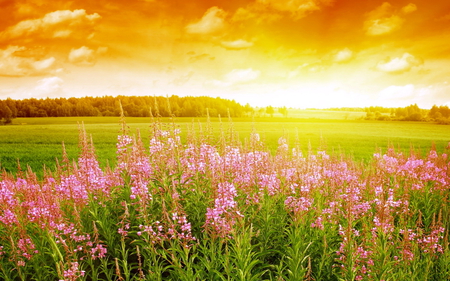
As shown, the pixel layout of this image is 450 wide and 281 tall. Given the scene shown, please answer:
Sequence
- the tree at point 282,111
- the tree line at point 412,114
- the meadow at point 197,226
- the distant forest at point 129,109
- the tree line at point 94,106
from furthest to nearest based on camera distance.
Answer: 1. the tree at point 282,111
2. the tree line at point 94,106
3. the tree line at point 412,114
4. the distant forest at point 129,109
5. the meadow at point 197,226

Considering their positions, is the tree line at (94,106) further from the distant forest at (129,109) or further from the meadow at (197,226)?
the meadow at (197,226)

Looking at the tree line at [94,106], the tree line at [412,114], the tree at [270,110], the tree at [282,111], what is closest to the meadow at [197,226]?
the tree line at [94,106]

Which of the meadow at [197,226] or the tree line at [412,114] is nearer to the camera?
the meadow at [197,226]

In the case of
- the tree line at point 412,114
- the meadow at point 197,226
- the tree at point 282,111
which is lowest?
the meadow at point 197,226

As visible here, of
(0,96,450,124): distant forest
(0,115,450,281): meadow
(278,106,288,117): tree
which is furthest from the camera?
(278,106,288,117): tree

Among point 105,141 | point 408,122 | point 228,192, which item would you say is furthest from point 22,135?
point 408,122

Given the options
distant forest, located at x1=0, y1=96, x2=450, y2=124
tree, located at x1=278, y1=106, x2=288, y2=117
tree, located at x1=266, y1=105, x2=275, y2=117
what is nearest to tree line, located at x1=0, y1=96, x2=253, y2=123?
distant forest, located at x1=0, y1=96, x2=450, y2=124

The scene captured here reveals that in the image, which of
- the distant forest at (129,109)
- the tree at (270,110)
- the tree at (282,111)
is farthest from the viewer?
the tree at (282,111)

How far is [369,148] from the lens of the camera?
27.4 m

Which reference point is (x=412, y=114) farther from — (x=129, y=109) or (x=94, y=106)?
Answer: (x=94, y=106)

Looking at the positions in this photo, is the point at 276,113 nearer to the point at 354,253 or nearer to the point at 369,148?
the point at 369,148

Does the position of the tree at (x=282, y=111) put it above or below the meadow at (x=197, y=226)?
above

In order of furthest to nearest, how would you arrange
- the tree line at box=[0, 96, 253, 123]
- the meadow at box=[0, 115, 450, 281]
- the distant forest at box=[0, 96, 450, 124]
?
1. the tree line at box=[0, 96, 253, 123]
2. the distant forest at box=[0, 96, 450, 124]
3. the meadow at box=[0, 115, 450, 281]

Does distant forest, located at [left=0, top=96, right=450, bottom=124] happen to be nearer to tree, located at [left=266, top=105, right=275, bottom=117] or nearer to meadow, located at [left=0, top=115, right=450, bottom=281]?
tree, located at [left=266, top=105, right=275, bottom=117]
